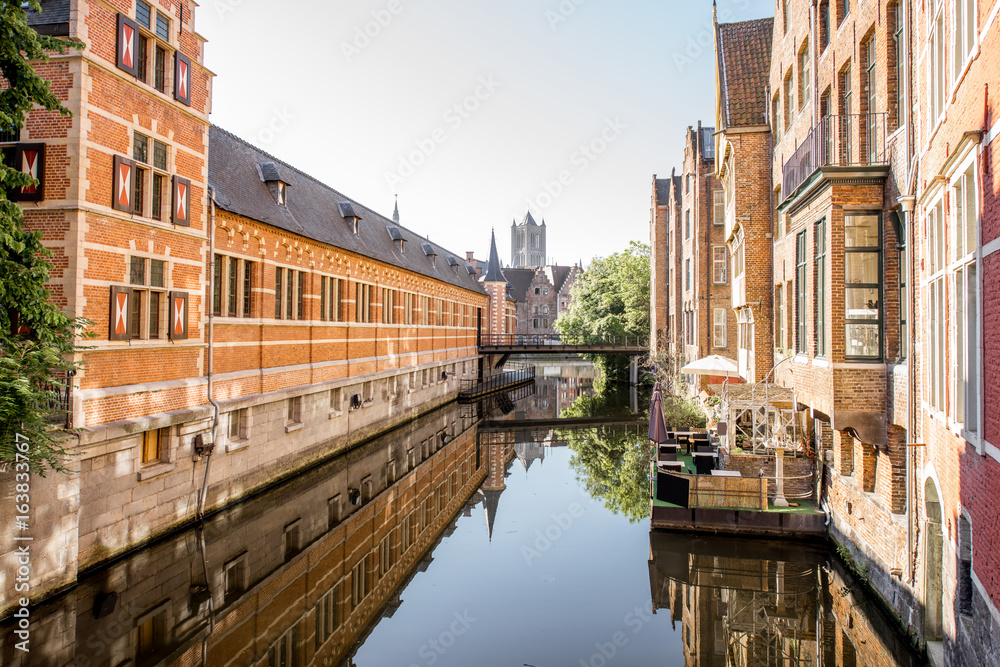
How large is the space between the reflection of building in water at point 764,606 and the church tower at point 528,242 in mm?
125551

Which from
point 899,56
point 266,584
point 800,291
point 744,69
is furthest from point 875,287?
point 744,69

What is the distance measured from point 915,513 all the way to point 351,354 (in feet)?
55.3

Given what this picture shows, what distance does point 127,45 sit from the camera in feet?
35.2

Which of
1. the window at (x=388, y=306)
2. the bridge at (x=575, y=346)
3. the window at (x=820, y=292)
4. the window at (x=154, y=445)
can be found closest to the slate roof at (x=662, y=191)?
the bridge at (x=575, y=346)

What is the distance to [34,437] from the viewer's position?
7816 mm

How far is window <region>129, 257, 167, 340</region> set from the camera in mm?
11008

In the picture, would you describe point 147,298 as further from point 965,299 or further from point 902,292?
point 902,292

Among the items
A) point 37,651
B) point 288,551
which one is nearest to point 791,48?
point 288,551

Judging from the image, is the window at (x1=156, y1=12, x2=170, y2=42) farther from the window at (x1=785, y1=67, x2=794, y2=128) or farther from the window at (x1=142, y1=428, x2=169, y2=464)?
the window at (x1=785, y1=67, x2=794, y2=128)

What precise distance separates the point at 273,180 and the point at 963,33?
16.4 meters

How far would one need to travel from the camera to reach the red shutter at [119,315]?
33.6ft

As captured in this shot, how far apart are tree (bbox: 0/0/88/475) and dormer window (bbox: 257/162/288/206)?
32.4 feet

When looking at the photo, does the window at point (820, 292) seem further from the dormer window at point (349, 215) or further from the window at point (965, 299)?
the dormer window at point (349, 215)

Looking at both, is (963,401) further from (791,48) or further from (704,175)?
(704,175)
